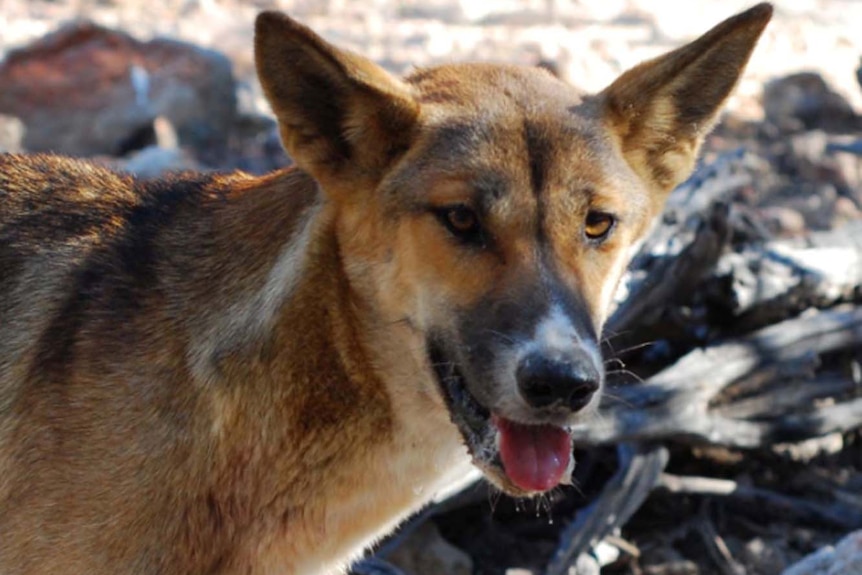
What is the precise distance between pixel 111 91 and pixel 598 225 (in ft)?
21.6

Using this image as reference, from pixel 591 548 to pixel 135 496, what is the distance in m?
1.92

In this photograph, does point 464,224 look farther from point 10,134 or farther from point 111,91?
point 111,91

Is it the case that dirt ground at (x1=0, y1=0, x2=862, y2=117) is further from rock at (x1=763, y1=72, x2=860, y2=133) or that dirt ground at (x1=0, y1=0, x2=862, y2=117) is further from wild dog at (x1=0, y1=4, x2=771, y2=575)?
wild dog at (x1=0, y1=4, x2=771, y2=575)

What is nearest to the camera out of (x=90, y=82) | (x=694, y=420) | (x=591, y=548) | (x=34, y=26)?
(x=591, y=548)

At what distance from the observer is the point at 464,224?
357cm

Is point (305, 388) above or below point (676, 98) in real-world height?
below

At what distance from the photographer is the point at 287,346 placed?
3717 millimetres

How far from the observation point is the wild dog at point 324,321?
3.55 metres

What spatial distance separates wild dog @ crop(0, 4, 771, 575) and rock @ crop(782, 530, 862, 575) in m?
1.33

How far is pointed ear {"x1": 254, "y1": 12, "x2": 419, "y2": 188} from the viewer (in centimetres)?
356

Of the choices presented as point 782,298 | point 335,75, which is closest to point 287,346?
point 335,75

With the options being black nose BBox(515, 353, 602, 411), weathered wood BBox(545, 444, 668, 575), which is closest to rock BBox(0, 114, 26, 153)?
weathered wood BBox(545, 444, 668, 575)

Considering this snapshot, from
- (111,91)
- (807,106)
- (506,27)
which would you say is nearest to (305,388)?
(111,91)

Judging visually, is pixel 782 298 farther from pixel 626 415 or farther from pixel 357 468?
pixel 357 468
